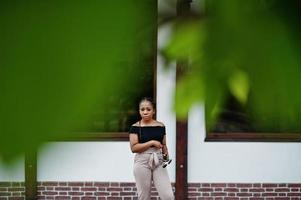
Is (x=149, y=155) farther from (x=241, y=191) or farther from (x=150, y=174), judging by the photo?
(x=241, y=191)

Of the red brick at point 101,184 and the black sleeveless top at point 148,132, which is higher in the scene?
the black sleeveless top at point 148,132

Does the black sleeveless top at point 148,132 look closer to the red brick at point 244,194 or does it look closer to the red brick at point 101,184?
the red brick at point 101,184

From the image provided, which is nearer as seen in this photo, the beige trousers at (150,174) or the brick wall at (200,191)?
the beige trousers at (150,174)

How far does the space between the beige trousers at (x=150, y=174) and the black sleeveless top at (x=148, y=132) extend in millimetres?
109

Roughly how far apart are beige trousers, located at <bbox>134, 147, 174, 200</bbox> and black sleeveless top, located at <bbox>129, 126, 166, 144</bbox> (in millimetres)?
109

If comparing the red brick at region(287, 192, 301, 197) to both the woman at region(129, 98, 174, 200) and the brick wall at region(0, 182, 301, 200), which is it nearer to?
the brick wall at region(0, 182, 301, 200)

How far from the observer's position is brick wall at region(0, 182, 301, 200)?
20.7 ft

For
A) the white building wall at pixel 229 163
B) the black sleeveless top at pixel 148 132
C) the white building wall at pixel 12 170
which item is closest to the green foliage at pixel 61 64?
the white building wall at pixel 12 170

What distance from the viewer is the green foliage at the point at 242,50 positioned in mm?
728

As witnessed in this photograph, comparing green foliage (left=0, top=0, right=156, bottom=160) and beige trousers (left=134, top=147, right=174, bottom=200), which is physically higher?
green foliage (left=0, top=0, right=156, bottom=160)

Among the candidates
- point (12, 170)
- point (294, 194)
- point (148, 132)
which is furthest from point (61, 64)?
point (294, 194)

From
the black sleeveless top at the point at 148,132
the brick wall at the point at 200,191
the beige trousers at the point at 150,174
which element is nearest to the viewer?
the black sleeveless top at the point at 148,132

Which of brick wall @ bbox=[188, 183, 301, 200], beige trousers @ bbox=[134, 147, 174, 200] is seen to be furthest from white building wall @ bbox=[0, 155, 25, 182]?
brick wall @ bbox=[188, 183, 301, 200]

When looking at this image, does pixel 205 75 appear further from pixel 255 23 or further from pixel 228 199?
pixel 228 199
